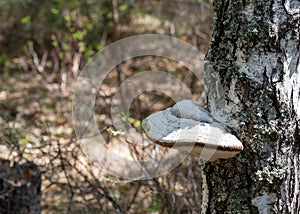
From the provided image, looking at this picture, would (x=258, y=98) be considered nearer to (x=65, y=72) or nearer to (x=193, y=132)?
(x=193, y=132)

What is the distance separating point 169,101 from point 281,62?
487 cm

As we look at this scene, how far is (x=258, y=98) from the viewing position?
5.62ft

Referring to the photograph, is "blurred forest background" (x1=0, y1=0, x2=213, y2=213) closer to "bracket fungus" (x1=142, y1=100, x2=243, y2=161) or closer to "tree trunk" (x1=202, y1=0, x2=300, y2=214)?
"tree trunk" (x1=202, y1=0, x2=300, y2=214)

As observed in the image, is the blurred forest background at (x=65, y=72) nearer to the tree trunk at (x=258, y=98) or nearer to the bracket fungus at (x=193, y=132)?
the tree trunk at (x=258, y=98)

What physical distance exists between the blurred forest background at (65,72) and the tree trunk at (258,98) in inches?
70.6

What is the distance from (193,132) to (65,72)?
535 cm

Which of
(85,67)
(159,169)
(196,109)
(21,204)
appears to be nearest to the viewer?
(196,109)

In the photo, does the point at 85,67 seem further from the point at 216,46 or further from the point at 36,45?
the point at 216,46

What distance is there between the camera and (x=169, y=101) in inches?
259

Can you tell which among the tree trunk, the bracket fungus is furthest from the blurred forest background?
the bracket fungus

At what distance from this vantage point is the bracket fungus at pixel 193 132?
5.14ft

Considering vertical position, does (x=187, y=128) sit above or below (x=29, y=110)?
below

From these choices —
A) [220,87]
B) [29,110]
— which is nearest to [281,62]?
[220,87]

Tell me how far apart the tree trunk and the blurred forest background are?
5.88ft
